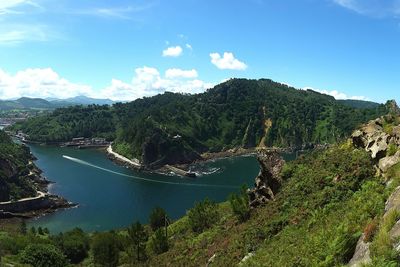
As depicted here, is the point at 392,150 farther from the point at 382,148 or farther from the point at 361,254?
the point at 361,254

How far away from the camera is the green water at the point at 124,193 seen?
12950 centimetres

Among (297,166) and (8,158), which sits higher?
(297,166)

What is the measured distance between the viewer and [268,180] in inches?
1726

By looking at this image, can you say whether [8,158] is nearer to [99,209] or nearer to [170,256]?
[99,209]

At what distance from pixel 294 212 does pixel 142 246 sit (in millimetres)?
41024

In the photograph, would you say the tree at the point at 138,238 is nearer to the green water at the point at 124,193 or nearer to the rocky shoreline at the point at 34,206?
the green water at the point at 124,193

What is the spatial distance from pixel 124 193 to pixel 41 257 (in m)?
104

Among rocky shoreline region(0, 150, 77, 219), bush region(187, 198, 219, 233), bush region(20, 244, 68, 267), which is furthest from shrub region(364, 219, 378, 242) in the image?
rocky shoreline region(0, 150, 77, 219)

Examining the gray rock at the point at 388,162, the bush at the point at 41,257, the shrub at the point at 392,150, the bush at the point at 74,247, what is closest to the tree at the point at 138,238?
the bush at the point at 41,257

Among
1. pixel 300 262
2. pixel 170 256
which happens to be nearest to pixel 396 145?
pixel 300 262

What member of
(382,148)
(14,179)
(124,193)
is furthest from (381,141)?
(14,179)

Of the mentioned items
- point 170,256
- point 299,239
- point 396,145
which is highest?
point 396,145

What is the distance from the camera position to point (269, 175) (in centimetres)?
4394

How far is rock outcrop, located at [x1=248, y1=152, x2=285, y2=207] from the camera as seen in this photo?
42.6 metres
